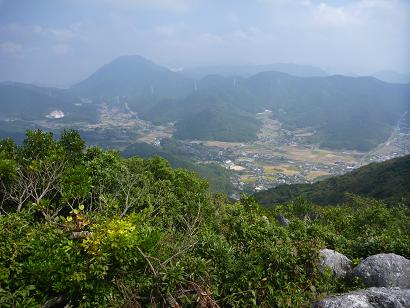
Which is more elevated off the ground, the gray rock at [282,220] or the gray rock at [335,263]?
the gray rock at [335,263]

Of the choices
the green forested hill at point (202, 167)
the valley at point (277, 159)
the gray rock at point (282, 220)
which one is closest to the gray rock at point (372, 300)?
the gray rock at point (282, 220)

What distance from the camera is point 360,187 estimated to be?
6856 centimetres

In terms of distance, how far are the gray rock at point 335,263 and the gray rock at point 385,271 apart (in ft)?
1.40

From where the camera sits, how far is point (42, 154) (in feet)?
64.2

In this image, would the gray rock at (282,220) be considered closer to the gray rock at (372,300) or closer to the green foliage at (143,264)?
the green foliage at (143,264)

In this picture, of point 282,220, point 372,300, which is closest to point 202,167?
point 282,220

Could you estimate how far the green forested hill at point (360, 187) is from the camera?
60.0m

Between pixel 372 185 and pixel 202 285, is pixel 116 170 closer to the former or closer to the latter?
pixel 202 285

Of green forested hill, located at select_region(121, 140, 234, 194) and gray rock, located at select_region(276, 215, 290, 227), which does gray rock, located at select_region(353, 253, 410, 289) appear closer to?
gray rock, located at select_region(276, 215, 290, 227)

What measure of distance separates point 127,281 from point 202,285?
180 centimetres

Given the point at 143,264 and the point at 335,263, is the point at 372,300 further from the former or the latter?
the point at 143,264

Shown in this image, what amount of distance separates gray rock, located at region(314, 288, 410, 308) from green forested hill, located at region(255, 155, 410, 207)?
4693 centimetres

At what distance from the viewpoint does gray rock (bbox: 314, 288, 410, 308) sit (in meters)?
8.83

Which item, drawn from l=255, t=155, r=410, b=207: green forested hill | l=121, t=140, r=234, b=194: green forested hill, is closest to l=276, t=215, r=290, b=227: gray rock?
l=255, t=155, r=410, b=207: green forested hill
